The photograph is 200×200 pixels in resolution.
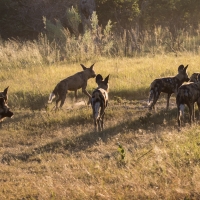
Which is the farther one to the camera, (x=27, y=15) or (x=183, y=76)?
(x=27, y=15)

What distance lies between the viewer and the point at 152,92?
980cm

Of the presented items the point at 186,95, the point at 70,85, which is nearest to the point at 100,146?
the point at 186,95

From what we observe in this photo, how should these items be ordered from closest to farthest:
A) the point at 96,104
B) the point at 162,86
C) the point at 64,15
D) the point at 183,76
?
the point at 96,104
the point at 162,86
the point at 183,76
the point at 64,15

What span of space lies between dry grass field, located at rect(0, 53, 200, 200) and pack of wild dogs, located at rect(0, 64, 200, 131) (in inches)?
12.5

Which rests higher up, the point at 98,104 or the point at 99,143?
the point at 98,104

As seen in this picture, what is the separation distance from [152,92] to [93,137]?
2143 mm

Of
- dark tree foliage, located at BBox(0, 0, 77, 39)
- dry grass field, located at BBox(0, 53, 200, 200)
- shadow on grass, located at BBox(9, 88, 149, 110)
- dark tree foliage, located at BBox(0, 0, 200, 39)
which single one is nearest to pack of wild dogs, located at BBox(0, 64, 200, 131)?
dry grass field, located at BBox(0, 53, 200, 200)

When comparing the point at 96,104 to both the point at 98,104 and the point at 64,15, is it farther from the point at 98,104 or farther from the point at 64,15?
the point at 64,15

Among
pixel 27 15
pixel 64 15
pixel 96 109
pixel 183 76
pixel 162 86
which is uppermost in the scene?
pixel 27 15

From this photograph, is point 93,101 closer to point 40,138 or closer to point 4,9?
point 40,138

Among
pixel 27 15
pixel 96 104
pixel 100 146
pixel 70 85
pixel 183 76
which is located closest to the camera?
pixel 100 146

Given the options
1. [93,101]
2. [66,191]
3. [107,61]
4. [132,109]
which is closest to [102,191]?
[66,191]

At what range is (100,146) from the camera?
24.9 ft

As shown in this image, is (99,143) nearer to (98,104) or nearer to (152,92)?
(98,104)
